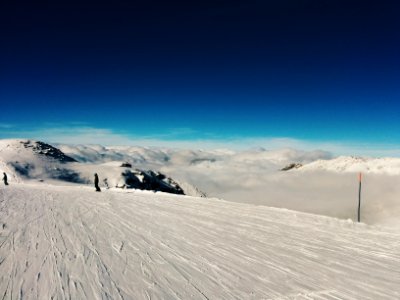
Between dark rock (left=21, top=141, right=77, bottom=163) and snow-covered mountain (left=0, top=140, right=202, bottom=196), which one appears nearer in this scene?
snow-covered mountain (left=0, top=140, right=202, bottom=196)

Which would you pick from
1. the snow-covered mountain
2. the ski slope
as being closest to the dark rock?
the snow-covered mountain

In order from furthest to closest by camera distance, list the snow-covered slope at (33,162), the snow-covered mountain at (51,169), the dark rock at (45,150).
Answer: the dark rock at (45,150) < the snow-covered mountain at (51,169) < the snow-covered slope at (33,162)

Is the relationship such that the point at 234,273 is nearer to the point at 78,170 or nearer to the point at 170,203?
the point at 170,203

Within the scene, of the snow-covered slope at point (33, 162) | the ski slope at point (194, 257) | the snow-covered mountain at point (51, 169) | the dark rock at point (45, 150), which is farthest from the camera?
the dark rock at point (45, 150)

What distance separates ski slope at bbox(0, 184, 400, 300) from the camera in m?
6.87

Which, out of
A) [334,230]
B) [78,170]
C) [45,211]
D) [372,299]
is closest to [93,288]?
[372,299]

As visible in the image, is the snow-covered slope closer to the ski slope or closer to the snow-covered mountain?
the snow-covered mountain

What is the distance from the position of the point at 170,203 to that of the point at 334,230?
1034cm

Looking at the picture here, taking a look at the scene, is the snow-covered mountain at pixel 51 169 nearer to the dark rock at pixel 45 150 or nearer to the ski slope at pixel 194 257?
the dark rock at pixel 45 150

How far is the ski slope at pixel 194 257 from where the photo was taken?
687 centimetres

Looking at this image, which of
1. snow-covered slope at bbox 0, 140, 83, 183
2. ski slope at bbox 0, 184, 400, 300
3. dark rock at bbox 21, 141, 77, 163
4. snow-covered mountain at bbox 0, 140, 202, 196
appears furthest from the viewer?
dark rock at bbox 21, 141, 77, 163

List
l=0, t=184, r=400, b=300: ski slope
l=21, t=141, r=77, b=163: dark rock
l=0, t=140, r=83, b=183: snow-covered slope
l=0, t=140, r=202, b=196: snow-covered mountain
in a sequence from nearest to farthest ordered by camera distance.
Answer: l=0, t=184, r=400, b=300: ski slope < l=0, t=140, r=83, b=183: snow-covered slope < l=0, t=140, r=202, b=196: snow-covered mountain < l=21, t=141, r=77, b=163: dark rock

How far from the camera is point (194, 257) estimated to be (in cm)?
910

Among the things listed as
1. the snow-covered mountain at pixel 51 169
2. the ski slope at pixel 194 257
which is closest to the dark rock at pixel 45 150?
the snow-covered mountain at pixel 51 169
